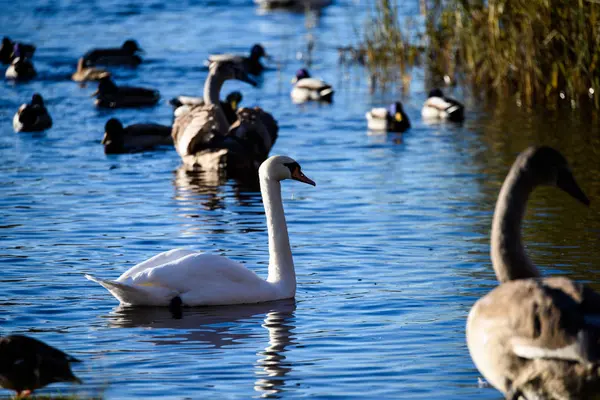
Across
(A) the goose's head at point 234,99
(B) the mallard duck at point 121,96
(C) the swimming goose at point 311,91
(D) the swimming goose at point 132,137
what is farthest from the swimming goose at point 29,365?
(B) the mallard duck at point 121,96

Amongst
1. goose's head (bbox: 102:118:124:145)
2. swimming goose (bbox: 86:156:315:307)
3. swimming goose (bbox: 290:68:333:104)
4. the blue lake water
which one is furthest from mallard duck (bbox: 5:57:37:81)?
swimming goose (bbox: 86:156:315:307)

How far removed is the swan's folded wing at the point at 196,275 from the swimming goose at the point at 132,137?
9547 millimetres

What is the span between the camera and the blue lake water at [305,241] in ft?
27.7

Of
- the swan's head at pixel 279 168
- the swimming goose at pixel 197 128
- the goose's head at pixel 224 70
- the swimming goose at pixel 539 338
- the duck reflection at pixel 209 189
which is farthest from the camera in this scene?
the goose's head at pixel 224 70

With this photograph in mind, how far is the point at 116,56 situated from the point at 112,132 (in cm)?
1142

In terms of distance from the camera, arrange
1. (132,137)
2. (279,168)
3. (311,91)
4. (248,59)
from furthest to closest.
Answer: (248,59)
(311,91)
(132,137)
(279,168)

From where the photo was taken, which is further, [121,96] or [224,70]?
[121,96]

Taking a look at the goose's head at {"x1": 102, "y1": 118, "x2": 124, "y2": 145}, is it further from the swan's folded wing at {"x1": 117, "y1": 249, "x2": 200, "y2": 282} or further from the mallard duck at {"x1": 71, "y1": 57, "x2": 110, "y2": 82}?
the swan's folded wing at {"x1": 117, "y1": 249, "x2": 200, "y2": 282}

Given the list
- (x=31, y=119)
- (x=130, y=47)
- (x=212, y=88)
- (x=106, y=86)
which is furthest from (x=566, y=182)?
(x=130, y=47)

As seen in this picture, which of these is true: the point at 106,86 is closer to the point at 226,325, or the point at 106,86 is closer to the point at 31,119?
the point at 31,119

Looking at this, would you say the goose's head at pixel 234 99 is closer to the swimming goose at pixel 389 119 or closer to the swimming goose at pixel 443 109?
the swimming goose at pixel 389 119

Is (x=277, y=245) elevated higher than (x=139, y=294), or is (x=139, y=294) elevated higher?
(x=277, y=245)

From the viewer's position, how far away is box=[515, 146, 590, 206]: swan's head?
6.88m

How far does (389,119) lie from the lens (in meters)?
20.9
